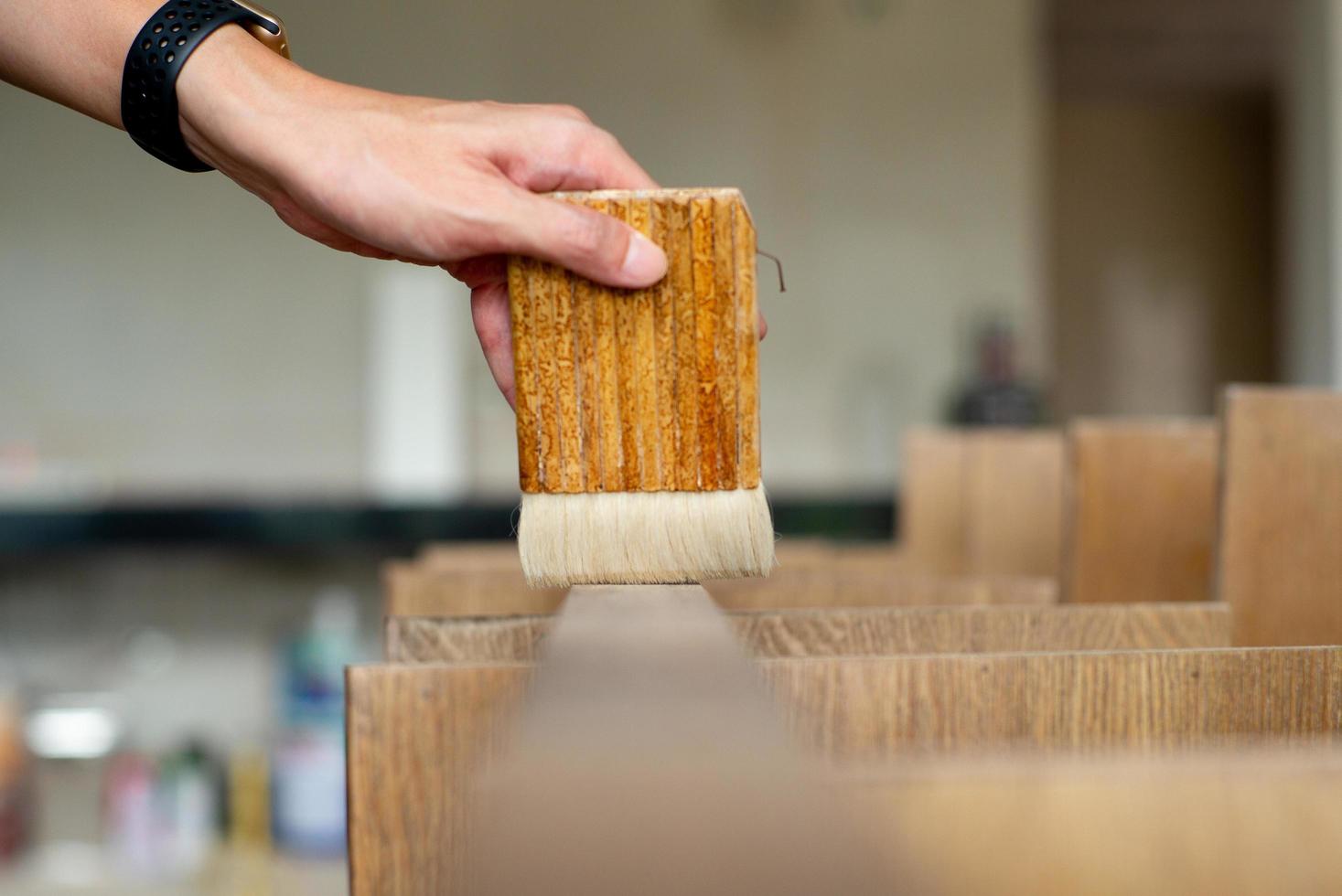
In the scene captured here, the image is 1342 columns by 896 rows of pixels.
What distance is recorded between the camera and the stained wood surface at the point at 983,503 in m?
1.19

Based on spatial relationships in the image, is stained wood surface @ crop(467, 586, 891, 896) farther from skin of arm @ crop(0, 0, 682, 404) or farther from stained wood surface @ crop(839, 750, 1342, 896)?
skin of arm @ crop(0, 0, 682, 404)

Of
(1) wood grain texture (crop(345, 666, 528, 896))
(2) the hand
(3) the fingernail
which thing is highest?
(2) the hand

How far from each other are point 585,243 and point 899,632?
0.19 metres

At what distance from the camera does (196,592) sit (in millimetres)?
2234

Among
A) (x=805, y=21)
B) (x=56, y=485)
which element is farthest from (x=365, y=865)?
(x=805, y=21)

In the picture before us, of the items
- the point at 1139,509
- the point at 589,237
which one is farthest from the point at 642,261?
the point at 1139,509

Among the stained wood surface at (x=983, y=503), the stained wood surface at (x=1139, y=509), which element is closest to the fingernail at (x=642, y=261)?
the stained wood surface at (x=1139, y=509)

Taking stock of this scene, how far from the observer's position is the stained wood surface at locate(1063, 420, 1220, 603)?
0.84 metres

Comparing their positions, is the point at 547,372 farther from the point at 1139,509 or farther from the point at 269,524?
the point at 269,524

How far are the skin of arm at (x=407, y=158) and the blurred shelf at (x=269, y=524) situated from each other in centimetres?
123

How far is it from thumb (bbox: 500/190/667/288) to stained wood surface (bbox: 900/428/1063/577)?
2.48 ft

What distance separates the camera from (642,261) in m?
0.45

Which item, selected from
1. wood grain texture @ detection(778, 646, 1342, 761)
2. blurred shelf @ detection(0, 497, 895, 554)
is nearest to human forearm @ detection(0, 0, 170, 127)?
wood grain texture @ detection(778, 646, 1342, 761)

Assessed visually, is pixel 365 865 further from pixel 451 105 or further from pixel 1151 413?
pixel 1151 413
